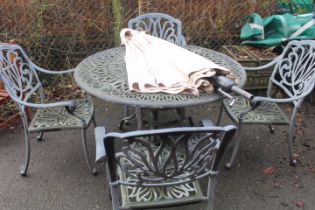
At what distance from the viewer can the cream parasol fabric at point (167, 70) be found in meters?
2.05

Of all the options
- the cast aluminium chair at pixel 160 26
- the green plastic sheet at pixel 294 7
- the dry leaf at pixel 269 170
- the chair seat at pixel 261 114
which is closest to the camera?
the chair seat at pixel 261 114

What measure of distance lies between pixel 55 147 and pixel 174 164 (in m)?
1.76

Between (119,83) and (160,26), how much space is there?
1341 mm

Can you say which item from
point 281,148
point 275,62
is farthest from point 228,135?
point 281,148

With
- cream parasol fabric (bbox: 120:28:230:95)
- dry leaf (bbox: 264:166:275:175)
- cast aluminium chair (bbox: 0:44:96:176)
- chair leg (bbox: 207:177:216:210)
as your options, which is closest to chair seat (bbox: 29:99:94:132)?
cast aluminium chair (bbox: 0:44:96:176)

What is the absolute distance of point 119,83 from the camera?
225 cm

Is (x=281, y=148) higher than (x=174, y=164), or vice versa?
(x=174, y=164)

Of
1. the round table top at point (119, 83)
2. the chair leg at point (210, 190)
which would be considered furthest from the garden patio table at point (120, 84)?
the chair leg at point (210, 190)

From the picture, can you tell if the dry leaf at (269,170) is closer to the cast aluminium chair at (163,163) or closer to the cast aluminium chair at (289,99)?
the cast aluminium chair at (289,99)

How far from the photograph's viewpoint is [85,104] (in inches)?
112

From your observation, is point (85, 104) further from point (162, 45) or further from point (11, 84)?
point (162, 45)

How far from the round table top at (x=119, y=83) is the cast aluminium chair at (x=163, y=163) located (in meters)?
0.25

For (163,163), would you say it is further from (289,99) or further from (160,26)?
(160,26)

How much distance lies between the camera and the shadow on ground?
2438 mm
